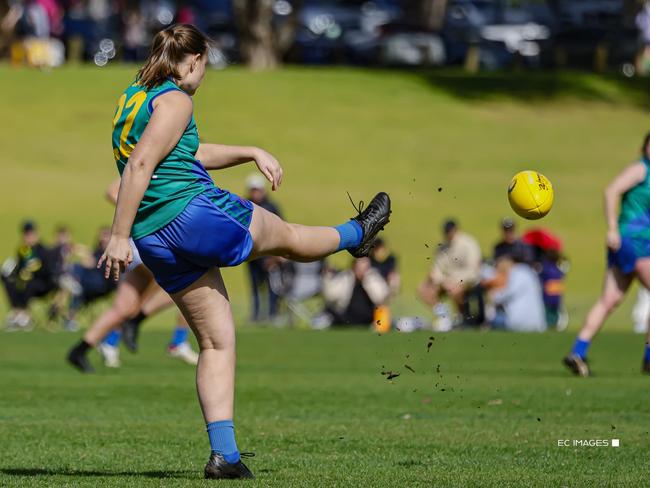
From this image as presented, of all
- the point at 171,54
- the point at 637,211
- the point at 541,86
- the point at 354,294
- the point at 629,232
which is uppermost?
the point at 171,54

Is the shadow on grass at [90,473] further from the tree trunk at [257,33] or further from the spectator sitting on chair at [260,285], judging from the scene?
the tree trunk at [257,33]

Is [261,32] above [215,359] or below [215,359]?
below

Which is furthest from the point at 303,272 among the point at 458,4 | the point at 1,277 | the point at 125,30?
the point at 458,4

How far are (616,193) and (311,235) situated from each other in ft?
18.4

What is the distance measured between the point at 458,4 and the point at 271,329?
39292mm

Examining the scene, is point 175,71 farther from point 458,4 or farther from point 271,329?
point 458,4

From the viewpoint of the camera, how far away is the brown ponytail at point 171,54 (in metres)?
6.78

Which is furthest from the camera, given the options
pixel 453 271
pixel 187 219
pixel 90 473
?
pixel 453 271

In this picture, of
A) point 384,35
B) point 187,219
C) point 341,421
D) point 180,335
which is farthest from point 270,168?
point 384,35

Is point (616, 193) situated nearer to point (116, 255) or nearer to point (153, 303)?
point (153, 303)

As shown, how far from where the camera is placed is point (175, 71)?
6816mm

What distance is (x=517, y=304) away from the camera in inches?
868

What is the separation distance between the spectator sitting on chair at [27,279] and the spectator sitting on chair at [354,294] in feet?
13.7

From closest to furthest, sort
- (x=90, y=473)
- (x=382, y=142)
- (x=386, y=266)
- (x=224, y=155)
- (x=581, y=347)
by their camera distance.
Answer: (x=90, y=473) → (x=224, y=155) → (x=581, y=347) → (x=386, y=266) → (x=382, y=142)
